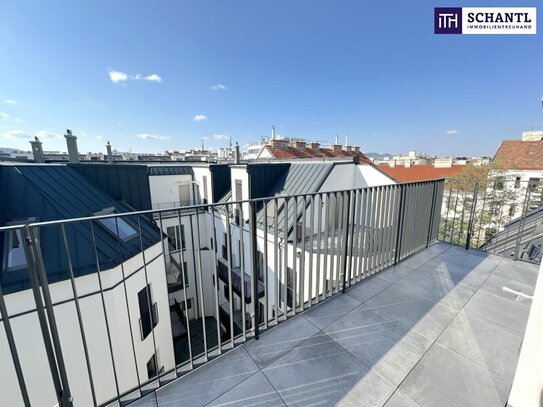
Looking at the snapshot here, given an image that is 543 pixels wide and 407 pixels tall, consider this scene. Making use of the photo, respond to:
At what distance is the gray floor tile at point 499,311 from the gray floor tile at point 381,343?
868mm

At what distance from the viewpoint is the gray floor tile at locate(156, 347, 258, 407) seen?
150 cm

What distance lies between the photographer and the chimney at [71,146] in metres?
9.39

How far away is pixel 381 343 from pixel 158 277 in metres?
6.21

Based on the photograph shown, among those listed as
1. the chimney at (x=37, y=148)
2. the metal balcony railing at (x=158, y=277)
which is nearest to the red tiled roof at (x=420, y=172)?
the metal balcony railing at (x=158, y=277)

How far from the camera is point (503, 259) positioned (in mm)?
3604

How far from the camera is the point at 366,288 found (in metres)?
2.86

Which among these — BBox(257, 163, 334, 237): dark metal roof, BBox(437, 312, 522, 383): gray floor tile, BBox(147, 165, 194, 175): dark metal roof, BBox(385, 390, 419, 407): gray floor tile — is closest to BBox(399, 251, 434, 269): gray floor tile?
BBox(437, 312, 522, 383): gray floor tile

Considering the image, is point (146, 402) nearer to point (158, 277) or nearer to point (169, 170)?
point (158, 277)

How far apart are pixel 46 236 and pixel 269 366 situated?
17.3ft

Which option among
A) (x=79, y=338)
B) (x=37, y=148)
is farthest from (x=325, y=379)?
(x=37, y=148)

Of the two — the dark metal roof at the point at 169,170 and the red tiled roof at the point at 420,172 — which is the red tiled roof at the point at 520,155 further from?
the dark metal roof at the point at 169,170
